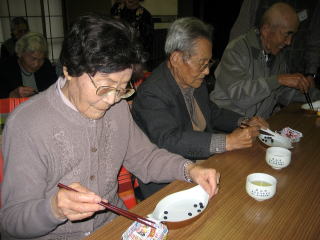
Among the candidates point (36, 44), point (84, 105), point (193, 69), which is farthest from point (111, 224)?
point (36, 44)

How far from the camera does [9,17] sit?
4.48 meters

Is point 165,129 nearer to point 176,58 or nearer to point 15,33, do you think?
point 176,58

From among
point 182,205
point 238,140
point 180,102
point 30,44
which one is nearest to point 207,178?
point 182,205

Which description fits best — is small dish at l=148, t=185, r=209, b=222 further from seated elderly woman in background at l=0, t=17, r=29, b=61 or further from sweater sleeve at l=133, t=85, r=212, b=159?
seated elderly woman in background at l=0, t=17, r=29, b=61

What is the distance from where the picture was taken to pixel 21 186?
36.3 inches

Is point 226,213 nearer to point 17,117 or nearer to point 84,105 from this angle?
point 84,105

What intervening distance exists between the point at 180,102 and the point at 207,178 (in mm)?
617

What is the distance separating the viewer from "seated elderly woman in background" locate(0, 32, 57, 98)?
278 centimetres

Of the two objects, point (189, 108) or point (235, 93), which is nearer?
point (189, 108)

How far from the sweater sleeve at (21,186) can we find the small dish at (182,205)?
0.35m

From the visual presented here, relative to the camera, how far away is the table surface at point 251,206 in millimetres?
912

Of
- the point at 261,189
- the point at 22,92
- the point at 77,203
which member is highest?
the point at 77,203

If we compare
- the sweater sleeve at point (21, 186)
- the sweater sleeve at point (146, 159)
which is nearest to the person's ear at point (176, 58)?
the sweater sleeve at point (146, 159)

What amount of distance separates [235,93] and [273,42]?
0.54 metres
